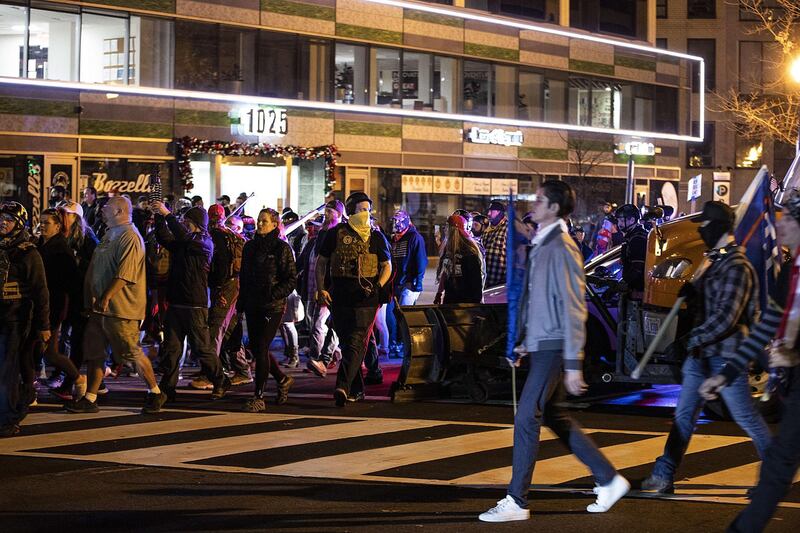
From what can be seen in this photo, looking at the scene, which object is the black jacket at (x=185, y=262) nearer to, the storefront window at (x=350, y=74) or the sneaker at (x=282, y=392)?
the sneaker at (x=282, y=392)

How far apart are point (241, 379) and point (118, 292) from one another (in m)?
3.37

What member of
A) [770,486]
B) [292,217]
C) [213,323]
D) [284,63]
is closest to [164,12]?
[284,63]

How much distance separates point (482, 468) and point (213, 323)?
507 centimetres

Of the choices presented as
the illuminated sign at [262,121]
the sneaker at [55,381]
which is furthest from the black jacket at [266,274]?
the illuminated sign at [262,121]

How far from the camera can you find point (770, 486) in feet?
20.5

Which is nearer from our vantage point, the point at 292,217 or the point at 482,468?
the point at 482,468

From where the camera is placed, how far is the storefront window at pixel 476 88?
41.3 m

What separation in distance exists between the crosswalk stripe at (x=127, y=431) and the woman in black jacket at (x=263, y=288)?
539 mm

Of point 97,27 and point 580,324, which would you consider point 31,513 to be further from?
point 97,27

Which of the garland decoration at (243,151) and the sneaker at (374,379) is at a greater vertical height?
the garland decoration at (243,151)

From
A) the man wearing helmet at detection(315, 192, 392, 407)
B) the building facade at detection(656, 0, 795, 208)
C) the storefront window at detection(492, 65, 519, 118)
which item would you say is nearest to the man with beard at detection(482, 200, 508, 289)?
the man wearing helmet at detection(315, 192, 392, 407)

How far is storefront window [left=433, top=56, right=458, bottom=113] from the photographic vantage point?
132ft

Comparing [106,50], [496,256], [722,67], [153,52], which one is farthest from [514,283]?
Result: [722,67]

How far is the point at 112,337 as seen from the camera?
1166cm
